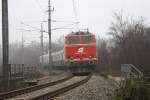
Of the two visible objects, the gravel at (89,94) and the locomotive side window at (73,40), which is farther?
the locomotive side window at (73,40)

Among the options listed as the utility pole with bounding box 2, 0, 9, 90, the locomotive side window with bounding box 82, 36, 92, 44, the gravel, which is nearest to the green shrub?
the gravel

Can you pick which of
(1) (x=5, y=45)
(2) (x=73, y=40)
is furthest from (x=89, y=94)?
(2) (x=73, y=40)

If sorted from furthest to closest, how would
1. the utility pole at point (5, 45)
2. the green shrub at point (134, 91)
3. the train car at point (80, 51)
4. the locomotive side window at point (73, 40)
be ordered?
the locomotive side window at point (73, 40), the train car at point (80, 51), the utility pole at point (5, 45), the green shrub at point (134, 91)

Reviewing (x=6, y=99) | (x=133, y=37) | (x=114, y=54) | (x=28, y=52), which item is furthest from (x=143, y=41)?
(x=28, y=52)

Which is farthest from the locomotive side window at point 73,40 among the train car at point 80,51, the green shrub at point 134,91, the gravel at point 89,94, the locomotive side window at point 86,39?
the green shrub at point 134,91

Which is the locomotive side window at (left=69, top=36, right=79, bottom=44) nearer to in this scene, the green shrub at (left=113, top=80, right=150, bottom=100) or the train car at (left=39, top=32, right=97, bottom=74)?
the train car at (left=39, top=32, right=97, bottom=74)

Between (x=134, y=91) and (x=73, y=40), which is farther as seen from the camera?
(x=73, y=40)

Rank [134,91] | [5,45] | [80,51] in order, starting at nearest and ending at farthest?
[134,91], [5,45], [80,51]

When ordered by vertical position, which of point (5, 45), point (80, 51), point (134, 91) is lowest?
point (134, 91)

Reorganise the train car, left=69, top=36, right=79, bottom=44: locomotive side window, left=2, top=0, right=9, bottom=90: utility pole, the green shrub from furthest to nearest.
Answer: left=69, top=36, right=79, bottom=44: locomotive side window, the train car, left=2, top=0, right=9, bottom=90: utility pole, the green shrub

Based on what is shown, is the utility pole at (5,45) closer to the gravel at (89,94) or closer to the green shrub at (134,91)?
the gravel at (89,94)

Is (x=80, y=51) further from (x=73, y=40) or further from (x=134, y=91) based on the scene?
(x=134, y=91)

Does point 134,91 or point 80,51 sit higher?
point 80,51

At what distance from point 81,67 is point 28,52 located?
72057mm
